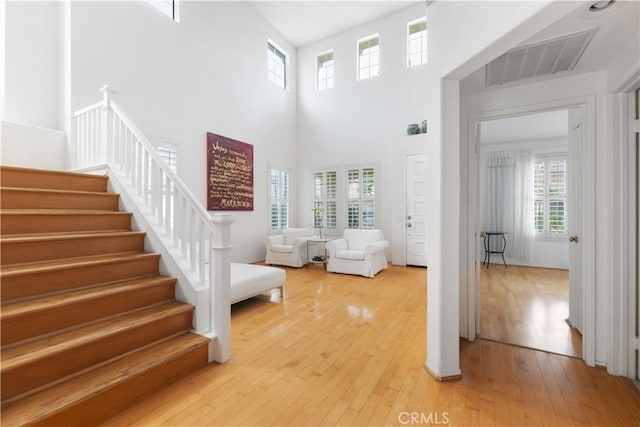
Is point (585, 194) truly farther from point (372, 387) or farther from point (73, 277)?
point (73, 277)

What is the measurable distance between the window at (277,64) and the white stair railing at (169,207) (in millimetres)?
4688

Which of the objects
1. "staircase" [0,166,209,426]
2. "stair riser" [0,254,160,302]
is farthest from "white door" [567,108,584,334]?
"stair riser" [0,254,160,302]

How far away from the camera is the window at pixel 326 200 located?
7.38 meters

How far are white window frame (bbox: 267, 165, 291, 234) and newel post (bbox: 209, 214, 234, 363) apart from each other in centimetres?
467

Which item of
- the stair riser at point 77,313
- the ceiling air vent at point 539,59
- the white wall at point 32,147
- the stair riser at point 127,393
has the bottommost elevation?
the stair riser at point 127,393

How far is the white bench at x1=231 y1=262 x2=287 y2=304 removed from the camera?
3340 millimetres

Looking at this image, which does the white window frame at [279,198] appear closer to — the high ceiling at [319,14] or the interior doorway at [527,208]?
the high ceiling at [319,14]

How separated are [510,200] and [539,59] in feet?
17.6

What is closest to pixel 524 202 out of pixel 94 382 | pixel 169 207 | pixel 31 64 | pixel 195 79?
pixel 169 207

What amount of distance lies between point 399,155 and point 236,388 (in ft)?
18.1

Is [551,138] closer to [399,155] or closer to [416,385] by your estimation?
[399,155]

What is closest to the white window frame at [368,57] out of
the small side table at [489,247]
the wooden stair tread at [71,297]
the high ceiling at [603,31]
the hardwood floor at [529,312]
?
the small side table at [489,247]

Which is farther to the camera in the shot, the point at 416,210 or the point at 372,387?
the point at 416,210

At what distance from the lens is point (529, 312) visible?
343 cm
